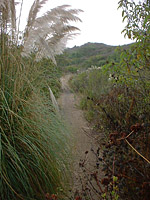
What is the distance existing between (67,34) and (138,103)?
1720 millimetres

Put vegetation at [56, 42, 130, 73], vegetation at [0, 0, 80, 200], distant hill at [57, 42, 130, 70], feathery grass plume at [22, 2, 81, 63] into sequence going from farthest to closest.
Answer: distant hill at [57, 42, 130, 70] < vegetation at [56, 42, 130, 73] < feathery grass plume at [22, 2, 81, 63] < vegetation at [0, 0, 80, 200]

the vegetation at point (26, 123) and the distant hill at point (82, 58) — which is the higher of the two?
the distant hill at point (82, 58)

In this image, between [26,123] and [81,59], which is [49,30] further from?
[81,59]

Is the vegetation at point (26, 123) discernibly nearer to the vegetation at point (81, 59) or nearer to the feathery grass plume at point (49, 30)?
the feathery grass plume at point (49, 30)

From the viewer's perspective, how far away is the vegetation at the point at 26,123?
184 cm

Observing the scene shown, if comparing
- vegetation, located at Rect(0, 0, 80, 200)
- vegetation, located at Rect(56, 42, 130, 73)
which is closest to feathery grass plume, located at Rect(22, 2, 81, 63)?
vegetation, located at Rect(0, 0, 80, 200)

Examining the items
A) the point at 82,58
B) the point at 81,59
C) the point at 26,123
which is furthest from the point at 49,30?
the point at 82,58

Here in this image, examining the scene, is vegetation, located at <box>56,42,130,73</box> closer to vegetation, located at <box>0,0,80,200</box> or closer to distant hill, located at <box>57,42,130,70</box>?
distant hill, located at <box>57,42,130,70</box>

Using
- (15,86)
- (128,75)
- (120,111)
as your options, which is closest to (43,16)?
(15,86)

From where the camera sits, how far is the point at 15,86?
6.84ft

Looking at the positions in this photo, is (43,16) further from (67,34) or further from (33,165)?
(33,165)

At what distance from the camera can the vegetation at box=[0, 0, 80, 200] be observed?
1.84m

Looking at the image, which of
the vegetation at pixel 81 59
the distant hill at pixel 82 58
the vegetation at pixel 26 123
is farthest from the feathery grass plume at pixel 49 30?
the distant hill at pixel 82 58

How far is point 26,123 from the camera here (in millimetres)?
2102
